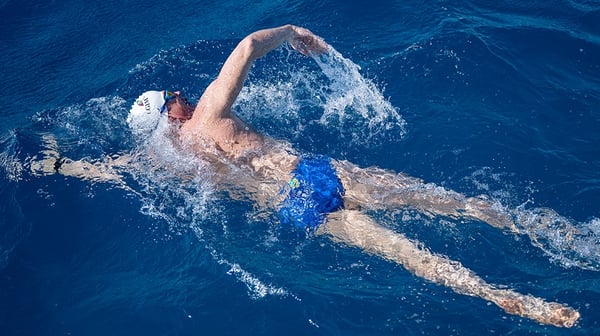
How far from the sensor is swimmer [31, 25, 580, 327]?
525cm

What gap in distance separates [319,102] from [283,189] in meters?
2.33

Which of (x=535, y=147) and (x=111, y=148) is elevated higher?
(x=111, y=148)

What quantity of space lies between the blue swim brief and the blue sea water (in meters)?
0.29

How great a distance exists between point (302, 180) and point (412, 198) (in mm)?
1186

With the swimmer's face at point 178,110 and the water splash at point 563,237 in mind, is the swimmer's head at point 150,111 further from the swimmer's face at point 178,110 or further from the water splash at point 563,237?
the water splash at point 563,237

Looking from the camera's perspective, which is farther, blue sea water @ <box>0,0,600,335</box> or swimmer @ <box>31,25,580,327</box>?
swimmer @ <box>31,25,580,327</box>

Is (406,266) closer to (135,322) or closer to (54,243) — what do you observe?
(135,322)

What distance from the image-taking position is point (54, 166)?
6.60 metres

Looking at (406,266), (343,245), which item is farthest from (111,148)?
(406,266)

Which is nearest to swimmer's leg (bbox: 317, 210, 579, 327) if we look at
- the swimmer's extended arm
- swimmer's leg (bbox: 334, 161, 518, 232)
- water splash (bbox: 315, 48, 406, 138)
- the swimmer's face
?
swimmer's leg (bbox: 334, 161, 518, 232)

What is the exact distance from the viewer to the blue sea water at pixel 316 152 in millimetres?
5117

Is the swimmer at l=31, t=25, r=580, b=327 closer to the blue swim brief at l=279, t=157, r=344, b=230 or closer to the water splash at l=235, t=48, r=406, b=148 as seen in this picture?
the blue swim brief at l=279, t=157, r=344, b=230

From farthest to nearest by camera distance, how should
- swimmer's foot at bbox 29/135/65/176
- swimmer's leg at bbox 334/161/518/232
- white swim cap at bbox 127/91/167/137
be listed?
swimmer's foot at bbox 29/135/65/176
white swim cap at bbox 127/91/167/137
swimmer's leg at bbox 334/161/518/232

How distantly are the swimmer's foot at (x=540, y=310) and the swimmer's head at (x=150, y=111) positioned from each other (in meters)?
4.15
